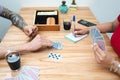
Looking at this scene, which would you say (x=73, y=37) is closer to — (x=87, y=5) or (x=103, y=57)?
(x=103, y=57)

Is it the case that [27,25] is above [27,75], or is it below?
above

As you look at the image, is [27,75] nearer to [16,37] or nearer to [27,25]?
[16,37]

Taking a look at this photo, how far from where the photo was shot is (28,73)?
98 centimetres

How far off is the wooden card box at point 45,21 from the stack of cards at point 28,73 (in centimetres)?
48

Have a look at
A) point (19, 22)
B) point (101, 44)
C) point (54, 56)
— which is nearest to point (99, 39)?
point (101, 44)

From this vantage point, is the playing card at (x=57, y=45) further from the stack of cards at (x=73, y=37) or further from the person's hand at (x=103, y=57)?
the person's hand at (x=103, y=57)

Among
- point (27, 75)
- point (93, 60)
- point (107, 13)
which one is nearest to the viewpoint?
point (27, 75)

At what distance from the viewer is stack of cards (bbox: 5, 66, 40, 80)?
3.11 ft

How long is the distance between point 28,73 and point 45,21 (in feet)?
2.09

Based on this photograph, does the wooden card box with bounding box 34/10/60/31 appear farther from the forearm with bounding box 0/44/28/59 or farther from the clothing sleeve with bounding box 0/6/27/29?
the forearm with bounding box 0/44/28/59

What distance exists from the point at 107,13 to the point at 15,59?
4.92ft

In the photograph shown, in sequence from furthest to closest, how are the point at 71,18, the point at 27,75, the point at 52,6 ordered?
the point at 52,6, the point at 71,18, the point at 27,75

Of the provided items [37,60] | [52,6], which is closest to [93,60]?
[37,60]

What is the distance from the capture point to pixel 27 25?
147 centimetres
